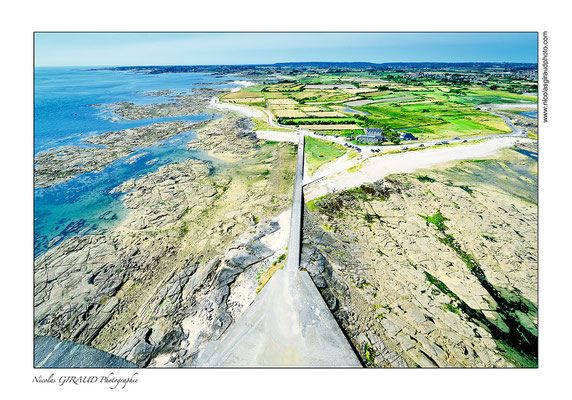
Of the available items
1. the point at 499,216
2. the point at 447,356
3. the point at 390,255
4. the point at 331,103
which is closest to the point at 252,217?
the point at 390,255

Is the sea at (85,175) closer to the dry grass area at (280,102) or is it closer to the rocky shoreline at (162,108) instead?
the rocky shoreline at (162,108)

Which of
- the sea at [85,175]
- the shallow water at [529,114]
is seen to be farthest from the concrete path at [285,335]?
the shallow water at [529,114]

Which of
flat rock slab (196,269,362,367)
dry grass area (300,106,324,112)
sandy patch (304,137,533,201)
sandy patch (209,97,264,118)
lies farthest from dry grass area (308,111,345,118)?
flat rock slab (196,269,362,367)

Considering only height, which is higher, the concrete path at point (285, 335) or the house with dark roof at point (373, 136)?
the house with dark roof at point (373, 136)

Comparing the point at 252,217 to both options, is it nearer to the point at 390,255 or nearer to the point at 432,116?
the point at 390,255

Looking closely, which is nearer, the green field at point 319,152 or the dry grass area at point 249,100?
the green field at point 319,152

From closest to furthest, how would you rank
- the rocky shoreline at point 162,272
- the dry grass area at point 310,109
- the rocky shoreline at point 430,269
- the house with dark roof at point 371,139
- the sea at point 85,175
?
the rocky shoreline at point 430,269, the rocky shoreline at point 162,272, the sea at point 85,175, the house with dark roof at point 371,139, the dry grass area at point 310,109

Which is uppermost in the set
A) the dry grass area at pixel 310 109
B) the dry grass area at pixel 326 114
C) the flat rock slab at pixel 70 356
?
the dry grass area at pixel 310 109
